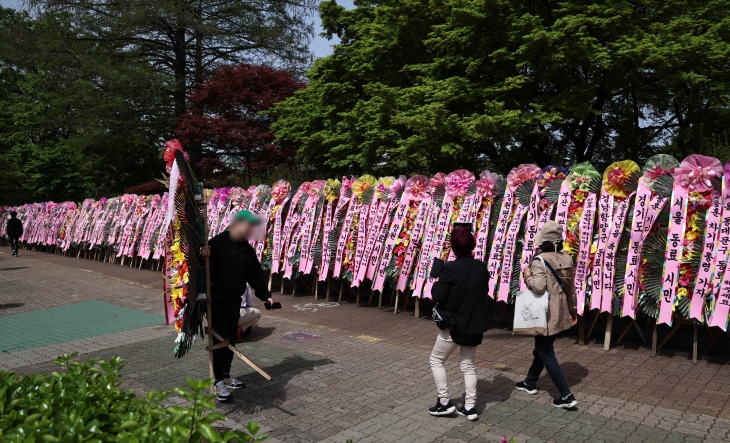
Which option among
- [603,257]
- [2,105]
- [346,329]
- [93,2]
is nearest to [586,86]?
[603,257]

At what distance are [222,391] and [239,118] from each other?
17.8 m

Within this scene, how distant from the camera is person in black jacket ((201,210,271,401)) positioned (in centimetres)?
501

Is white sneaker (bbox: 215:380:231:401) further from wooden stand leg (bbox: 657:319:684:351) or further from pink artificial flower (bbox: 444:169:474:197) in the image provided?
wooden stand leg (bbox: 657:319:684:351)

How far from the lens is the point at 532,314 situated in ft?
15.9

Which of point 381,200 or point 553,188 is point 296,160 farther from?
point 553,188

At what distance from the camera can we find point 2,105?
3356 cm

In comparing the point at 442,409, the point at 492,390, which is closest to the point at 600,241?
the point at 492,390

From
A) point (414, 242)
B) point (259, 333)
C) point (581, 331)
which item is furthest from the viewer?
point (414, 242)

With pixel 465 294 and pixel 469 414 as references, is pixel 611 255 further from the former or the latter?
pixel 469 414

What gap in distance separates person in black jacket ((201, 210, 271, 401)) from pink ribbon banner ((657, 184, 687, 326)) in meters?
4.54

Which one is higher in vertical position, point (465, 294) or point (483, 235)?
point (483, 235)

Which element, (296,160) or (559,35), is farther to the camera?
(296,160)

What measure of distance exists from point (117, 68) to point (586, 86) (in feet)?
70.4

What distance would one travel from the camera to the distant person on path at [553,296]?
15.6ft
